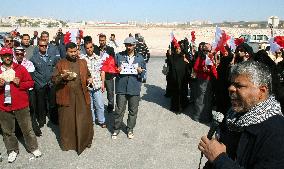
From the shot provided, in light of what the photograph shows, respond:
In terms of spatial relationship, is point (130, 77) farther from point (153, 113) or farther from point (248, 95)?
point (248, 95)

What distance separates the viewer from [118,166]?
5.96 metres

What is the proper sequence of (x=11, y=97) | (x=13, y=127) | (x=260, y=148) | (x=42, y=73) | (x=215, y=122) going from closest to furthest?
(x=260, y=148)
(x=215, y=122)
(x=11, y=97)
(x=13, y=127)
(x=42, y=73)

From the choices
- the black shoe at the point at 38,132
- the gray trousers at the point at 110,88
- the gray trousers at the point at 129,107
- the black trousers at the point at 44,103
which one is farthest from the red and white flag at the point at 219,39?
the black shoe at the point at 38,132

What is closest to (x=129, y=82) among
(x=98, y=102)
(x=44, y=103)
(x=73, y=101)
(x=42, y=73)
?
(x=98, y=102)

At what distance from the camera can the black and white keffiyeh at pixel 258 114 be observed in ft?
7.16

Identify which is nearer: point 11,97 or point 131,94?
point 11,97

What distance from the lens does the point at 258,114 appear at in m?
2.21

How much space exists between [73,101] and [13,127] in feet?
3.84

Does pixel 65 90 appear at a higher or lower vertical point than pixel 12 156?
higher

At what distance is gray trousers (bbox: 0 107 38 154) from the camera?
5.95 m

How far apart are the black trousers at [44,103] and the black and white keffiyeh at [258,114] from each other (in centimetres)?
597

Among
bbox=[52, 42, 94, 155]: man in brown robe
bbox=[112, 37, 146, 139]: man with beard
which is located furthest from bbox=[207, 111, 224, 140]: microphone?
bbox=[112, 37, 146, 139]: man with beard

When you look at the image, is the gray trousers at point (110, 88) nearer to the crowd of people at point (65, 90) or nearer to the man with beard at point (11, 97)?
the crowd of people at point (65, 90)

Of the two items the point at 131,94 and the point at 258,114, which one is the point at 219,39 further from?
the point at 258,114
